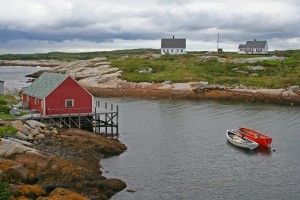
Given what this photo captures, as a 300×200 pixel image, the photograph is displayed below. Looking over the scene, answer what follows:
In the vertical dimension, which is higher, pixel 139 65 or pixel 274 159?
pixel 139 65

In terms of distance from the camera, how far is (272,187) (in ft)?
112

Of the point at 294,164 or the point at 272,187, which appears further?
the point at 294,164

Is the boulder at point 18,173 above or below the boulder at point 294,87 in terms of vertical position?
below

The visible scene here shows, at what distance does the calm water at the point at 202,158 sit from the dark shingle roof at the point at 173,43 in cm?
8880

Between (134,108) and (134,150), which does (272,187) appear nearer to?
(134,150)

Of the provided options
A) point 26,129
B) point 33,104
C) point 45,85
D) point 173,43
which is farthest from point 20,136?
point 173,43

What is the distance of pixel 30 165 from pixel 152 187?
9.52 meters

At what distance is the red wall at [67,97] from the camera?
48.1 m

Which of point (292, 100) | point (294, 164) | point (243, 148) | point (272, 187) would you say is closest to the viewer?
point (272, 187)

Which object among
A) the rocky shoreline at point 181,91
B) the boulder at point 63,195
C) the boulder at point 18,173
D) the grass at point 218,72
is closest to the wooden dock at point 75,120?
the boulder at point 18,173

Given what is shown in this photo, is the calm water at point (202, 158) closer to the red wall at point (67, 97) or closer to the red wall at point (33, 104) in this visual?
the red wall at point (67, 97)

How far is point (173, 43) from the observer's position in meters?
159

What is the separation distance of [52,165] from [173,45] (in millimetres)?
129999

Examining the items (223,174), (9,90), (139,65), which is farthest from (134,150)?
(139,65)
